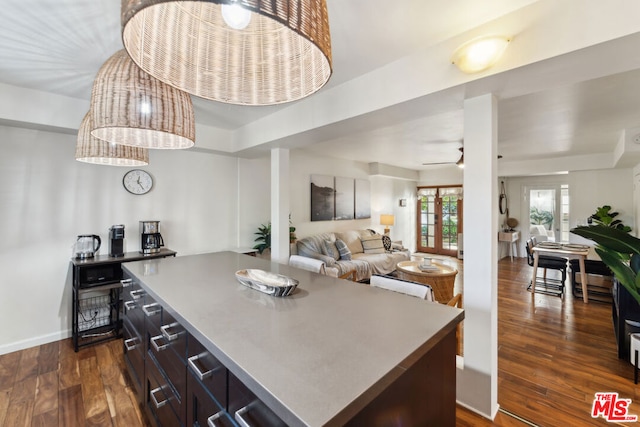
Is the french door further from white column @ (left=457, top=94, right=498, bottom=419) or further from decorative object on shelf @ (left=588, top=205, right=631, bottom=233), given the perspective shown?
white column @ (left=457, top=94, right=498, bottom=419)

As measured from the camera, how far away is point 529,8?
144 cm

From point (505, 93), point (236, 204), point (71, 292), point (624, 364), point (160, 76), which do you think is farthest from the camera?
point (236, 204)

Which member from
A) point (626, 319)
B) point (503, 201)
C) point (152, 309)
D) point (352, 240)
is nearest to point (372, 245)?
point (352, 240)

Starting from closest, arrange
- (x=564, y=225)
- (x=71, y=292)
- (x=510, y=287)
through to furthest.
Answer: (x=71, y=292) → (x=510, y=287) → (x=564, y=225)

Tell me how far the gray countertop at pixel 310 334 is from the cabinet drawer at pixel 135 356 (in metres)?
0.47

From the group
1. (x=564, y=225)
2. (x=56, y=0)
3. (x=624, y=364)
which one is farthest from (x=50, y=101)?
(x=564, y=225)

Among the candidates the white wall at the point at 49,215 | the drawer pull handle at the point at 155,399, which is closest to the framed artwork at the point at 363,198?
the white wall at the point at 49,215

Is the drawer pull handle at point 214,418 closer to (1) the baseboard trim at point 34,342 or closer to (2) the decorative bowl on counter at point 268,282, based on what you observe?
(2) the decorative bowl on counter at point 268,282

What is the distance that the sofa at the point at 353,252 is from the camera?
14.9ft

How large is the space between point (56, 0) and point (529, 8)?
2446 mm

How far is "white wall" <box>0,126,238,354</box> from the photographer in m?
2.68

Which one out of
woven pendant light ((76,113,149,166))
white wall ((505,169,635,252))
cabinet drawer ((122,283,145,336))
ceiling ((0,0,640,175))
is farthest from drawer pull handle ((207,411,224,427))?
white wall ((505,169,635,252))

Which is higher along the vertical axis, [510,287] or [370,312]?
[370,312]

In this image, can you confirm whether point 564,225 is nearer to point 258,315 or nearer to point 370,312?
point 370,312
